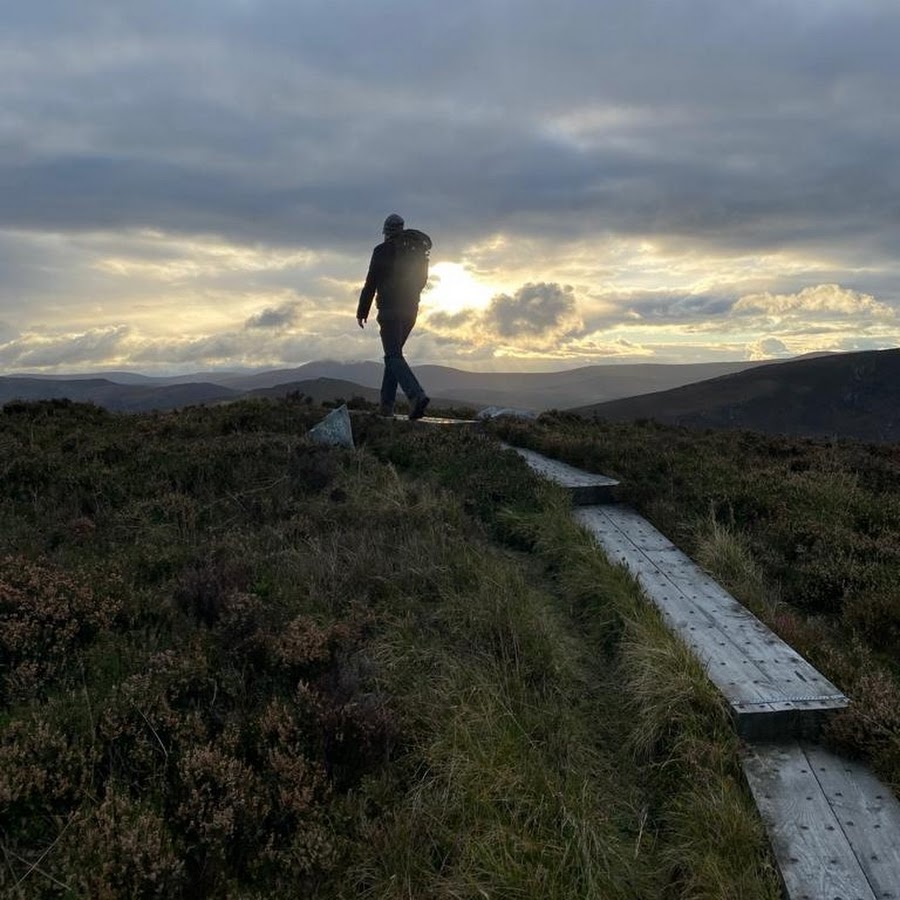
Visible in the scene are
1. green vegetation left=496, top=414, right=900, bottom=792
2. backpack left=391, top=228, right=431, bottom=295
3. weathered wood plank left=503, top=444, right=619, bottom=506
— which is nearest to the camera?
green vegetation left=496, top=414, right=900, bottom=792

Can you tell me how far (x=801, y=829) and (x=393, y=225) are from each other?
11047 mm

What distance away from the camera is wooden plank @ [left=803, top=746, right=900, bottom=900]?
2.85 m

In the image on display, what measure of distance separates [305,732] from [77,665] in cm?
155

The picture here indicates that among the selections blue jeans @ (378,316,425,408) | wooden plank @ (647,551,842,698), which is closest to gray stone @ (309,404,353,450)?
blue jeans @ (378,316,425,408)

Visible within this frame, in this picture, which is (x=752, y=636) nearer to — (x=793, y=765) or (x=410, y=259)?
(x=793, y=765)

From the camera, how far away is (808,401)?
61.7 metres

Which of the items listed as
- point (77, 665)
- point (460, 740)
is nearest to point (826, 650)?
point (460, 740)

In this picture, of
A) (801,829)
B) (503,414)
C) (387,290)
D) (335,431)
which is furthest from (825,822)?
(503,414)

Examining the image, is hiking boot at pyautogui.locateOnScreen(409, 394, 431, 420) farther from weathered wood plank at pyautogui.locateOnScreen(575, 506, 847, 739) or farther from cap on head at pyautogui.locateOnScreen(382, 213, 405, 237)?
weathered wood plank at pyautogui.locateOnScreen(575, 506, 847, 739)

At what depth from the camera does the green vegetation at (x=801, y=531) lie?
4359 millimetres

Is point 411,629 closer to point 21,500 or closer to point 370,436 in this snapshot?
point 21,500

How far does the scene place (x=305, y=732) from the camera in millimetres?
3477

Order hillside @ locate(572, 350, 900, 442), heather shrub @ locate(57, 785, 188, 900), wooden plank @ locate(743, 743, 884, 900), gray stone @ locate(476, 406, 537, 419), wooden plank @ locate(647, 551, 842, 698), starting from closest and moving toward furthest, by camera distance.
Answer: heather shrub @ locate(57, 785, 188, 900) < wooden plank @ locate(743, 743, 884, 900) < wooden plank @ locate(647, 551, 842, 698) < gray stone @ locate(476, 406, 537, 419) < hillside @ locate(572, 350, 900, 442)

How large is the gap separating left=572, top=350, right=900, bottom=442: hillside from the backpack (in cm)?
4245
